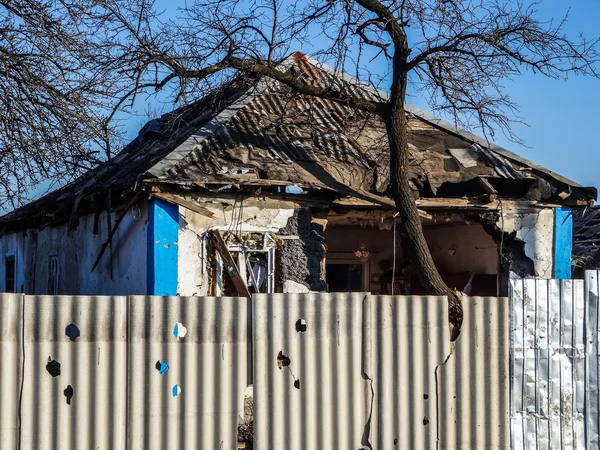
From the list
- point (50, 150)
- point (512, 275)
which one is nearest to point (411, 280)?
point (512, 275)

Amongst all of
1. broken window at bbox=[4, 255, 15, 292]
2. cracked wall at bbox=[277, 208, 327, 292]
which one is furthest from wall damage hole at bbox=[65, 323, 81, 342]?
broken window at bbox=[4, 255, 15, 292]

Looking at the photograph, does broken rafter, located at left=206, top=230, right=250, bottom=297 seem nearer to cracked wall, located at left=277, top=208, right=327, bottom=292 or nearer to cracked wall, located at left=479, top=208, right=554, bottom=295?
cracked wall, located at left=277, top=208, right=327, bottom=292

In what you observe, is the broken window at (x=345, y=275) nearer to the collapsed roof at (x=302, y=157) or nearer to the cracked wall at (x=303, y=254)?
the collapsed roof at (x=302, y=157)

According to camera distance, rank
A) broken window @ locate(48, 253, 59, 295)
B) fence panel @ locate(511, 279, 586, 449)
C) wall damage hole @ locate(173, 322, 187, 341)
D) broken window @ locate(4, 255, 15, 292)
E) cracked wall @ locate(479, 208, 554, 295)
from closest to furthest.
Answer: wall damage hole @ locate(173, 322, 187, 341)
fence panel @ locate(511, 279, 586, 449)
cracked wall @ locate(479, 208, 554, 295)
broken window @ locate(48, 253, 59, 295)
broken window @ locate(4, 255, 15, 292)

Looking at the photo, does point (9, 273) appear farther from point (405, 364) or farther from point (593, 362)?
point (593, 362)

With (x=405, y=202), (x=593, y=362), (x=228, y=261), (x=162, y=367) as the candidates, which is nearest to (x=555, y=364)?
(x=593, y=362)

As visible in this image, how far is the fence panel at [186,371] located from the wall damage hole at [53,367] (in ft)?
1.70

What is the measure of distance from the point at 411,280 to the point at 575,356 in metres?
7.92

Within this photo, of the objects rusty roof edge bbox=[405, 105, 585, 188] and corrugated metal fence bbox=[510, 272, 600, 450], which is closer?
corrugated metal fence bbox=[510, 272, 600, 450]

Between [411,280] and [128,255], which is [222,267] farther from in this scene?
[411,280]

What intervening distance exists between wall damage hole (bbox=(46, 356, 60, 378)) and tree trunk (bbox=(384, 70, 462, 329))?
182 inches

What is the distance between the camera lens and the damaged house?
11.2m

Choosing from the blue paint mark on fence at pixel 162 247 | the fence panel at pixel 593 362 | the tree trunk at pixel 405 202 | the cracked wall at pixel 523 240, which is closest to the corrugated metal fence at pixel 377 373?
the fence panel at pixel 593 362

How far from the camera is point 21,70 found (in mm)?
9758
